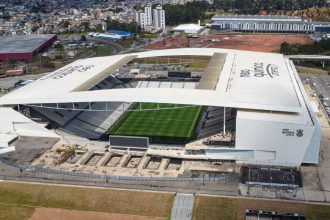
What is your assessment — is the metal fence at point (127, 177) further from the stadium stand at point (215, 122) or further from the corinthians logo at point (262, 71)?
the corinthians logo at point (262, 71)

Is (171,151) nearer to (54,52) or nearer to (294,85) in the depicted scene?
(294,85)

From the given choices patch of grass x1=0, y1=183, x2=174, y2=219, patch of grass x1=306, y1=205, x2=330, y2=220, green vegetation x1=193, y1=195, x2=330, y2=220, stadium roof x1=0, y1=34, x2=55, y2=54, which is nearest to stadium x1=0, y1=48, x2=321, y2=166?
green vegetation x1=193, y1=195, x2=330, y2=220

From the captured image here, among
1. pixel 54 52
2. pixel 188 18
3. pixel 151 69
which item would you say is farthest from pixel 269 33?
pixel 54 52

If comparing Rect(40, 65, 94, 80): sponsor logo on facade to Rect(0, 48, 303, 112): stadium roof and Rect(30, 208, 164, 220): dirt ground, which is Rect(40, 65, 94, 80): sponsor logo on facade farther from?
Rect(30, 208, 164, 220): dirt ground

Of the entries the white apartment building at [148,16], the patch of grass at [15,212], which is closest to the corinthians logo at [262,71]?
A: the patch of grass at [15,212]

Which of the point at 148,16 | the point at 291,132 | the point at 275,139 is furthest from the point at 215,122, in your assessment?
the point at 148,16
